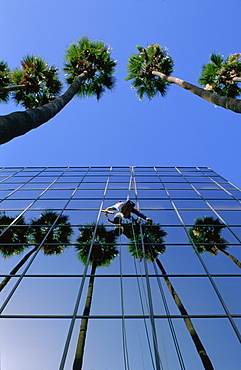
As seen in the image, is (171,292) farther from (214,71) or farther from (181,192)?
(214,71)

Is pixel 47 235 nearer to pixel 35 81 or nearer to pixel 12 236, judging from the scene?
pixel 12 236

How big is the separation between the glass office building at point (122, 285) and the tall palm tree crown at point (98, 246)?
25 millimetres

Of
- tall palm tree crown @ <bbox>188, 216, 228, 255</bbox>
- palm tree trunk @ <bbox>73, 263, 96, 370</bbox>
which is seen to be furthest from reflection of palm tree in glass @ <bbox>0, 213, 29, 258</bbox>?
tall palm tree crown @ <bbox>188, 216, 228, 255</bbox>

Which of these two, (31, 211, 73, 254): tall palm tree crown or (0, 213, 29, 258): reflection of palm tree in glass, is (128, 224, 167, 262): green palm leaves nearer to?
(31, 211, 73, 254): tall palm tree crown

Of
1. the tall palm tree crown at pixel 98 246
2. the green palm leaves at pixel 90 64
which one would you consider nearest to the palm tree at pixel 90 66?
the green palm leaves at pixel 90 64

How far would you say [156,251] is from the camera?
7012mm

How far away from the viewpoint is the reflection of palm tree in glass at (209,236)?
23.5 feet

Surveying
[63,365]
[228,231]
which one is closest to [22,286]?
[63,365]

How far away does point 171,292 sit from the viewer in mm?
5629

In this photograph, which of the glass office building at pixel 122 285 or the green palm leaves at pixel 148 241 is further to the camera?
the green palm leaves at pixel 148 241

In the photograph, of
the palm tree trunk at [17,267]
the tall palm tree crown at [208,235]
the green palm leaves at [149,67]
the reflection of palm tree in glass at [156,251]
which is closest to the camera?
the reflection of palm tree in glass at [156,251]

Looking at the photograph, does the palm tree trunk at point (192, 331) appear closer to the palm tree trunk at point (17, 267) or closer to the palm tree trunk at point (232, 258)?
the palm tree trunk at point (232, 258)

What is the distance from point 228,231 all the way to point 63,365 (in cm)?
553

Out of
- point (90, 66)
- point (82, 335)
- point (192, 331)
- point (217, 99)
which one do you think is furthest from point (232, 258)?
point (90, 66)
